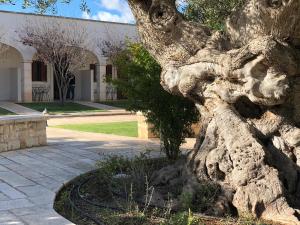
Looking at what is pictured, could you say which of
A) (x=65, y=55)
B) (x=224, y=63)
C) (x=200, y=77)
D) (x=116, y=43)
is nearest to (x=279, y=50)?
(x=224, y=63)

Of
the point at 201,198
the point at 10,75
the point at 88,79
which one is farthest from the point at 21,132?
the point at 88,79

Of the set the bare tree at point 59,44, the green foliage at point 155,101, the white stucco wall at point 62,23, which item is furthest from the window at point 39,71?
the green foliage at point 155,101

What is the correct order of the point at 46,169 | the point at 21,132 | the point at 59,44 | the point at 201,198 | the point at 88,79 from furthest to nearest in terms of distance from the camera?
the point at 88,79 → the point at 59,44 → the point at 21,132 → the point at 46,169 → the point at 201,198

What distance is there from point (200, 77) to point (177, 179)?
57.5 inches

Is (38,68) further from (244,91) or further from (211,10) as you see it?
(244,91)

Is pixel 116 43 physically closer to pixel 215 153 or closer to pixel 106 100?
pixel 106 100

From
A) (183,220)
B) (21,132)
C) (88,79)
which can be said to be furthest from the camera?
(88,79)

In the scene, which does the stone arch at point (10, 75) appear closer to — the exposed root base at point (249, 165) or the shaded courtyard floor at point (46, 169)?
the shaded courtyard floor at point (46, 169)

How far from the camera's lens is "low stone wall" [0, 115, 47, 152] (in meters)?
11.2

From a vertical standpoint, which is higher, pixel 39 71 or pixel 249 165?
pixel 39 71

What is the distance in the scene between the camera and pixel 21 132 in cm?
1159

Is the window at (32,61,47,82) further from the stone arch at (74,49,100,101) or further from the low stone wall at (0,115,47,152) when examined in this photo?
the low stone wall at (0,115,47,152)

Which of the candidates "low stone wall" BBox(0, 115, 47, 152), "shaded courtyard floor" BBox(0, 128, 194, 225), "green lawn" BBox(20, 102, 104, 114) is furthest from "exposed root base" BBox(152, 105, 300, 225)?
"green lawn" BBox(20, 102, 104, 114)

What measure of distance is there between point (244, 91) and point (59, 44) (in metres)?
24.5
